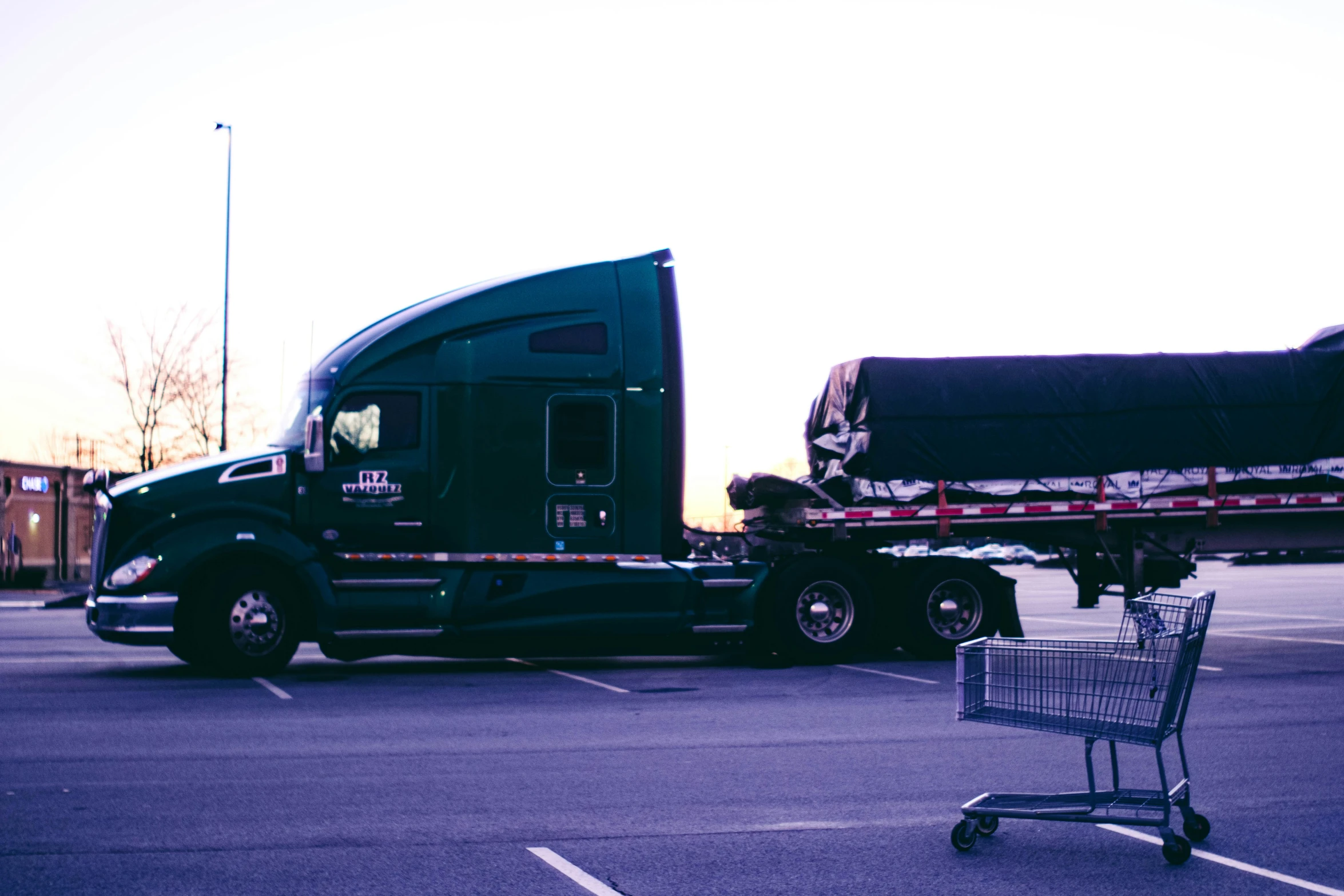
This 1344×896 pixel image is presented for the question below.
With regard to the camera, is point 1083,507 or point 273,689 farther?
point 1083,507

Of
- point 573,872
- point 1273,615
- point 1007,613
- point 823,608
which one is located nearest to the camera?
point 573,872

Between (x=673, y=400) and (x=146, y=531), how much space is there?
16.9ft

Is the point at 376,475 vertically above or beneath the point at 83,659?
above

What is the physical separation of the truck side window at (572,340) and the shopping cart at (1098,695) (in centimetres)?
749

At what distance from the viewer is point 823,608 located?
1391 centimetres

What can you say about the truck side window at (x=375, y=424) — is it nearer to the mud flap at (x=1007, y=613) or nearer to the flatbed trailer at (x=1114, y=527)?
the flatbed trailer at (x=1114, y=527)

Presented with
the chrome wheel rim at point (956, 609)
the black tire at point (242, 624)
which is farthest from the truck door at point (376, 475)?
the chrome wheel rim at point (956, 609)

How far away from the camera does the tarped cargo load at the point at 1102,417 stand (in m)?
14.2

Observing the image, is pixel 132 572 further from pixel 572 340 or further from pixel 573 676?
pixel 572 340

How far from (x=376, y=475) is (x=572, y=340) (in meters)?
2.32

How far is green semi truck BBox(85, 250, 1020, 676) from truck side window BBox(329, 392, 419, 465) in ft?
0.05

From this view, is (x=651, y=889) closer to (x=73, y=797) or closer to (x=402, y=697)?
(x=73, y=797)

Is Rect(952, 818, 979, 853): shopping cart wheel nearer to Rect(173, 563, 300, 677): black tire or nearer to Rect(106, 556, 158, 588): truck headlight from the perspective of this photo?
Rect(173, 563, 300, 677): black tire

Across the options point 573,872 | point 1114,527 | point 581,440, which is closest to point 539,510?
point 581,440
